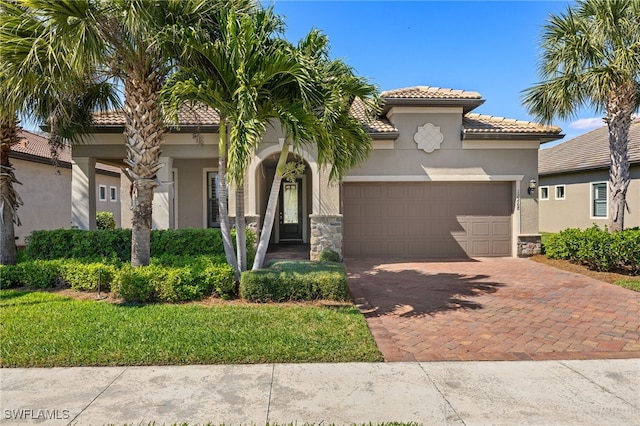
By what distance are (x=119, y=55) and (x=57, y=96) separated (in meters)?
1.30

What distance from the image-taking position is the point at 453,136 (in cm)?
1178

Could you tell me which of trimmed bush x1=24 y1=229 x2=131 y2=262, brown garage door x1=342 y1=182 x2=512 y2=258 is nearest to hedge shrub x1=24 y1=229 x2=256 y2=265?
trimmed bush x1=24 y1=229 x2=131 y2=262

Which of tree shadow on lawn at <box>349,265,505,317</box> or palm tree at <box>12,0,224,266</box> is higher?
palm tree at <box>12,0,224,266</box>

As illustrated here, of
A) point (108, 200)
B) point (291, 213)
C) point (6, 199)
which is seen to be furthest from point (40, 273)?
point (108, 200)

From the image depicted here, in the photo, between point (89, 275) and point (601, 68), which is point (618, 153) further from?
point (89, 275)

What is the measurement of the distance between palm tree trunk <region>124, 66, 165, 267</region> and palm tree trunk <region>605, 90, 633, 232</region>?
11.4m

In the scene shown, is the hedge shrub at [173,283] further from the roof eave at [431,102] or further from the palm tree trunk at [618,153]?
the palm tree trunk at [618,153]

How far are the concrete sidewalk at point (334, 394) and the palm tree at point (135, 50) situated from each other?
367cm

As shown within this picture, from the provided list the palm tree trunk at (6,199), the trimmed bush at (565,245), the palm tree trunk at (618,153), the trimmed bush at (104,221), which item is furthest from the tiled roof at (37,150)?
the palm tree trunk at (618,153)

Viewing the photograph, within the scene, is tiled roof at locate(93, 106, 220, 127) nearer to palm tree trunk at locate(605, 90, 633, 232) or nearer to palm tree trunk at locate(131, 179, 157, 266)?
palm tree trunk at locate(131, 179, 157, 266)

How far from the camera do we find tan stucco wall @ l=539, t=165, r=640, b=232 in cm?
1507

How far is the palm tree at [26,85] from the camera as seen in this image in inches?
232

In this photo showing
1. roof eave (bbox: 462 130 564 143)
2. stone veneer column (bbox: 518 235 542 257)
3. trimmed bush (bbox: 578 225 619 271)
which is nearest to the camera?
trimmed bush (bbox: 578 225 619 271)

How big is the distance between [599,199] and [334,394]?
18358 millimetres
